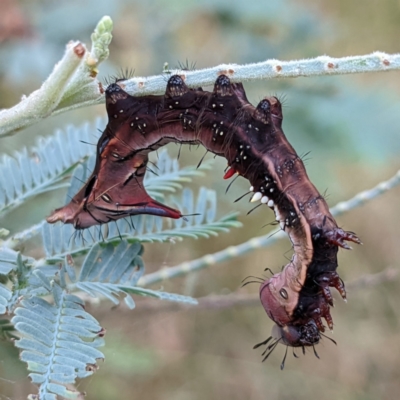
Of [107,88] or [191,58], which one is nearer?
[107,88]

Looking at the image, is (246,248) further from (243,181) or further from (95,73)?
(243,181)

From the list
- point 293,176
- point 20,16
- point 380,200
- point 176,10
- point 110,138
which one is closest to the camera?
point 293,176

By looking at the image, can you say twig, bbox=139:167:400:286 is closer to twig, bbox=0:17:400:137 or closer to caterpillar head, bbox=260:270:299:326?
caterpillar head, bbox=260:270:299:326

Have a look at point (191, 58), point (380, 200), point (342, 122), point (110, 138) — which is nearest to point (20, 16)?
point (191, 58)

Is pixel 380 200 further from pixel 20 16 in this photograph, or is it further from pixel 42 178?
pixel 42 178

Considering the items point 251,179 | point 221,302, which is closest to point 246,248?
point 251,179

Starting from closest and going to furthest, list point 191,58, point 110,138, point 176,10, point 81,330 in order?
point 81,330 < point 110,138 < point 176,10 < point 191,58

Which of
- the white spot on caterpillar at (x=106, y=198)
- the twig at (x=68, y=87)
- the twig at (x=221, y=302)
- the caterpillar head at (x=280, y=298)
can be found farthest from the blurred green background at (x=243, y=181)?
the twig at (x=68, y=87)
